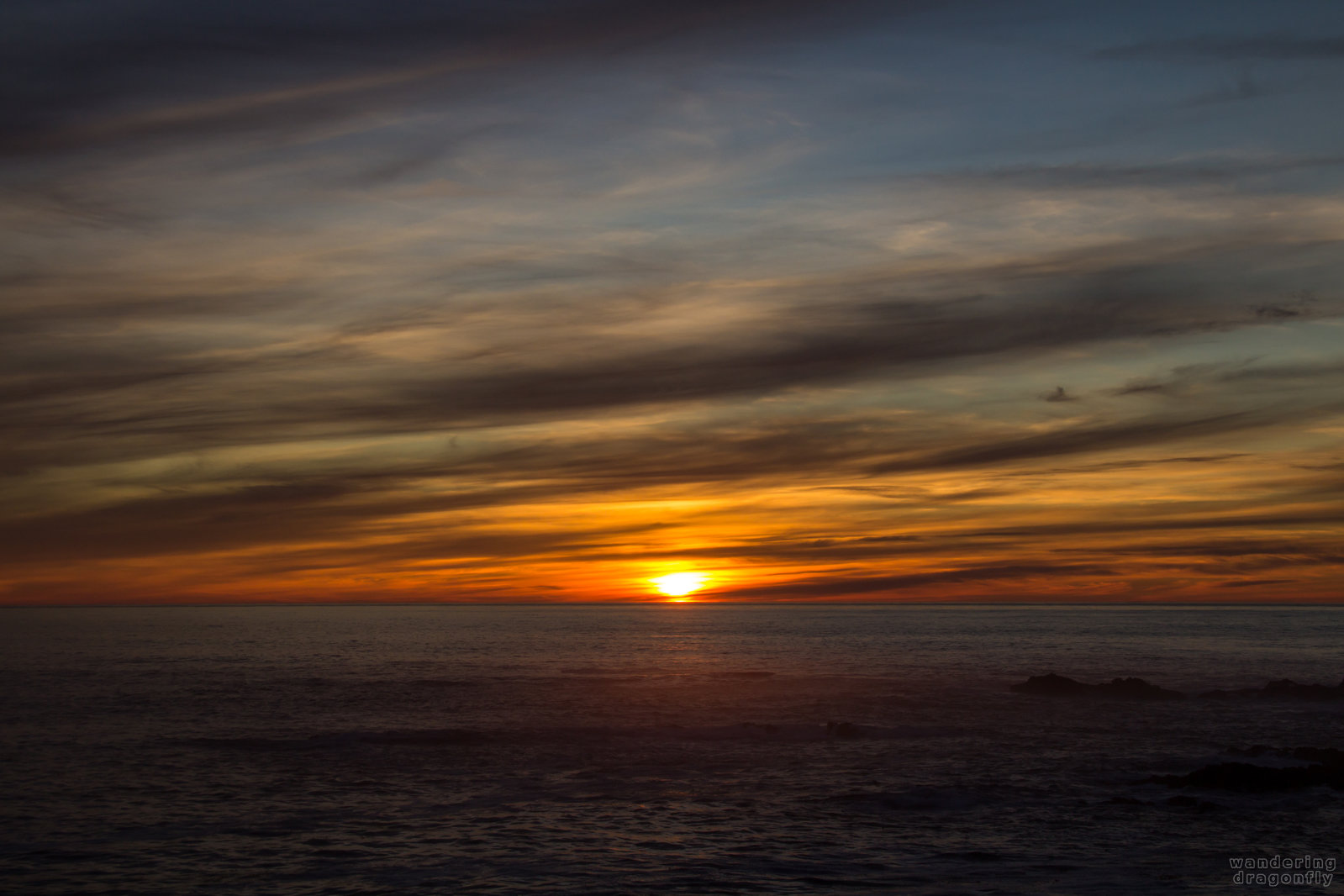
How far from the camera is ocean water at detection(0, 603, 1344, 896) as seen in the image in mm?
24812

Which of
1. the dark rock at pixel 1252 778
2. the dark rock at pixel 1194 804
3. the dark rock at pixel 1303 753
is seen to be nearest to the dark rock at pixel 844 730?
the dark rock at pixel 1252 778

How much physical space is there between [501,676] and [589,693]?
17.7 metres

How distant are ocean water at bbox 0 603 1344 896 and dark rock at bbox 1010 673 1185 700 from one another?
8.51 feet

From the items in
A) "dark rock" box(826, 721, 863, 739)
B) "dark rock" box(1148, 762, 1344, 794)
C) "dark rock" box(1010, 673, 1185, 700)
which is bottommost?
"dark rock" box(1148, 762, 1344, 794)

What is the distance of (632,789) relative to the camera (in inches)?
1391

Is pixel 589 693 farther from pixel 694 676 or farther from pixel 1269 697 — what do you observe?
pixel 1269 697

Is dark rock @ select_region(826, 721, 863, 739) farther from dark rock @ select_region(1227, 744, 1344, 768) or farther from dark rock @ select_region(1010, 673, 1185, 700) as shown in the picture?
dark rock @ select_region(1010, 673, 1185, 700)

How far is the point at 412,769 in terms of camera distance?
129 ft

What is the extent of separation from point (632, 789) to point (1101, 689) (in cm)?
4479

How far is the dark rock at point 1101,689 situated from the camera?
64.4 meters

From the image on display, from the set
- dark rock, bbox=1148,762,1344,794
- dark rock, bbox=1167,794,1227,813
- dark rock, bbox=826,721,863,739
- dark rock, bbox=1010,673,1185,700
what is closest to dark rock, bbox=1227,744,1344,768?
dark rock, bbox=1148,762,1344,794

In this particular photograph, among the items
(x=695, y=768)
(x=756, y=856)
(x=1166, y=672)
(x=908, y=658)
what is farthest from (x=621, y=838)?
(x=908, y=658)

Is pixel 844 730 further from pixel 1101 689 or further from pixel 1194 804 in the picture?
pixel 1101 689

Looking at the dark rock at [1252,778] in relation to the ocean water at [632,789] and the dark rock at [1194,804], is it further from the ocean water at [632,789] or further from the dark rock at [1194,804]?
the dark rock at [1194,804]
